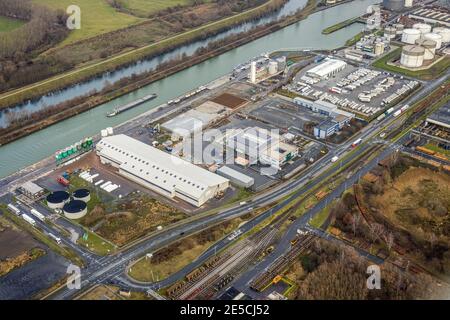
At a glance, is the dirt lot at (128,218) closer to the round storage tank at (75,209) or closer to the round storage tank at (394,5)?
the round storage tank at (75,209)

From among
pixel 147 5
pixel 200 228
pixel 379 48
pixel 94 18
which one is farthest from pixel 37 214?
pixel 147 5

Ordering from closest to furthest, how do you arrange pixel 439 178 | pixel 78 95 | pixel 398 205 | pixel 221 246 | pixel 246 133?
pixel 221 246, pixel 398 205, pixel 439 178, pixel 246 133, pixel 78 95

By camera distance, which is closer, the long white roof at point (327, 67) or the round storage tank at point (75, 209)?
the round storage tank at point (75, 209)

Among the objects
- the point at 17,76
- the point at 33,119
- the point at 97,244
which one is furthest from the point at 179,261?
the point at 17,76

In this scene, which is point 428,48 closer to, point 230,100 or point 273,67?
point 273,67

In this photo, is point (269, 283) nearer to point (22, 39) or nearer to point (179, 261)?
point (179, 261)

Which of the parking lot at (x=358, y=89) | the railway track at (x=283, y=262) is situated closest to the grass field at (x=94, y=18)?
the parking lot at (x=358, y=89)

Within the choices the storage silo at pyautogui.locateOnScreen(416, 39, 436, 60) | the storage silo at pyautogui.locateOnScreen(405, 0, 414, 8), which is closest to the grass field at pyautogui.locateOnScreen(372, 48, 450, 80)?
the storage silo at pyautogui.locateOnScreen(416, 39, 436, 60)
